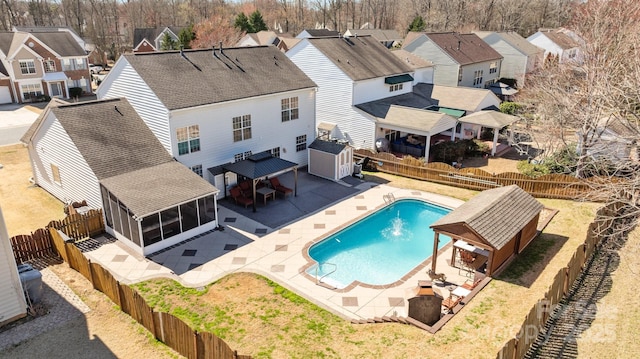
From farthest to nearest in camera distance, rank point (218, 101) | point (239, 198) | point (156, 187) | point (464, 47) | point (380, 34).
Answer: point (380, 34)
point (464, 47)
point (239, 198)
point (218, 101)
point (156, 187)

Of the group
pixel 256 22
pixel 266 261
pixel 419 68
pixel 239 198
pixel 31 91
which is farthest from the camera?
pixel 256 22

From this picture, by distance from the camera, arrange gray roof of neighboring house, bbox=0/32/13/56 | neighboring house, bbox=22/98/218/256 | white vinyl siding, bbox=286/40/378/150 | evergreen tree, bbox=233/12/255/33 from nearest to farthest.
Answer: neighboring house, bbox=22/98/218/256 < white vinyl siding, bbox=286/40/378/150 < gray roof of neighboring house, bbox=0/32/13/56 < evergreen tree, bbox=233/12/255/33

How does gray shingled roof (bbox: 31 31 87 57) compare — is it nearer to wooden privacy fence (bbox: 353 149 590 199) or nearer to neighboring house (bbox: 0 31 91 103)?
neighboring house (bbox: 0 31 91 103)

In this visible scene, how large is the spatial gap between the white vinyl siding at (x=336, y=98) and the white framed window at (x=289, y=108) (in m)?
5.54

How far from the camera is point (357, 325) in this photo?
13.5 m

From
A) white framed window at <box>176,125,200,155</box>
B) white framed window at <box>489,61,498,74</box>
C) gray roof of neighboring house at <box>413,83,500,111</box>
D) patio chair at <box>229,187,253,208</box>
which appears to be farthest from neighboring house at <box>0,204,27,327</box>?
white framed window at <box>489,61,498,74</box>

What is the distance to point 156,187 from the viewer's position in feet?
62.6

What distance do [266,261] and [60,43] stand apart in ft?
163

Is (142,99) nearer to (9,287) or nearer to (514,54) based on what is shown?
(9,287)

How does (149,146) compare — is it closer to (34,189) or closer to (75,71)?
(34,189)

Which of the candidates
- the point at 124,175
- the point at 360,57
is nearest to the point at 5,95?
the point at 124,175

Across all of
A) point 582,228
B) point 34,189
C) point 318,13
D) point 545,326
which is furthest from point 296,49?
point 318,13

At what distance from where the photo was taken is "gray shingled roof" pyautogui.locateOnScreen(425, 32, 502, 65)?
45.8 metres

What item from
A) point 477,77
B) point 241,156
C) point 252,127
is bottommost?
point 241,156
